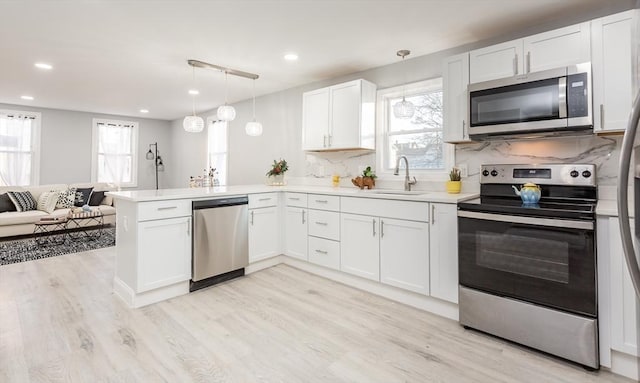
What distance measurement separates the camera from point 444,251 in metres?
2.46

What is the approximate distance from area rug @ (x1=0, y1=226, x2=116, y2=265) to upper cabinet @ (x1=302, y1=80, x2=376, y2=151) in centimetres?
362

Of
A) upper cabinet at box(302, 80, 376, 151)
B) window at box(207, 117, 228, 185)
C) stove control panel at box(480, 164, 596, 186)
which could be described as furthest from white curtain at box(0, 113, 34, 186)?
stove control panel at box(480, 164, 596, 186)

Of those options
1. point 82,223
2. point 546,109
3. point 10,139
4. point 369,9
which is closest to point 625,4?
point 546,109

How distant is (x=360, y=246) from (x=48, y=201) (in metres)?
5.51

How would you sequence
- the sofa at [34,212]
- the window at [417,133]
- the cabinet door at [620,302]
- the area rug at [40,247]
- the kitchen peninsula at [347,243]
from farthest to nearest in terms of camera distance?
the sofa at [34,212], the area rug at [40,247], the window at [417,133], the kitchen peninsula at [347,243], the cabinet door at [620,302]

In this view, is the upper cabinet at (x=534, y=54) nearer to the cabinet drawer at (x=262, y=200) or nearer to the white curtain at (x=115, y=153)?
the cabinet drawer at (x=262, y=200)

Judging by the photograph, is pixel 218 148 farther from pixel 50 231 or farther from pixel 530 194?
pixel 530 194

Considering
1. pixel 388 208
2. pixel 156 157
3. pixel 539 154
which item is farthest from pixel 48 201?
pixel 539 154

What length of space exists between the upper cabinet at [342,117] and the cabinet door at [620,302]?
7.27 feet

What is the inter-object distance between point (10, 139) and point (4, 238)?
1948 millimetres

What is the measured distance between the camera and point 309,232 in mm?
3523

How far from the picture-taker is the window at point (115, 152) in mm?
6773

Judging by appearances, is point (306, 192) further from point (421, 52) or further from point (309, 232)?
point (421, 52)

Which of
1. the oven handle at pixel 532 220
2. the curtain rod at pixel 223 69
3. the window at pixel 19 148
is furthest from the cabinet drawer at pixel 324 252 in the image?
the window at pixel 19 148
